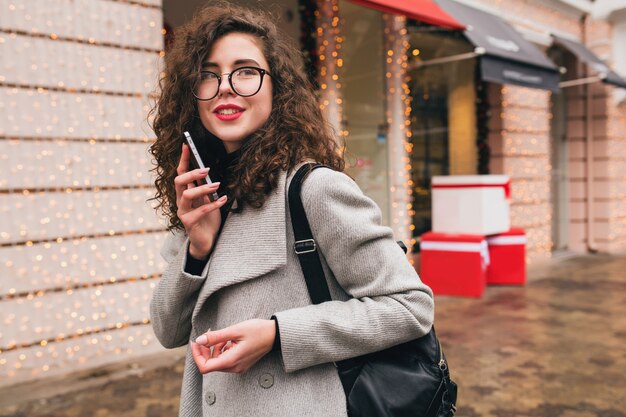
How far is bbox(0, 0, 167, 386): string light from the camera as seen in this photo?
4.19m

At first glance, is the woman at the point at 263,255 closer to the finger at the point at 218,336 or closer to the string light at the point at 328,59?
the finger at the point at 218,336

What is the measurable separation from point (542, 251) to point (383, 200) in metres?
3.64

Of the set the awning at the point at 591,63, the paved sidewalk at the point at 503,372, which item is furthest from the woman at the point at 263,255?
the awning at the point at 591,63

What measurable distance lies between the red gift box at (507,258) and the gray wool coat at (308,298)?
6.33 m

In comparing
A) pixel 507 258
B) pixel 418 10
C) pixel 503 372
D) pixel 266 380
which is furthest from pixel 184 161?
pixel 507 258

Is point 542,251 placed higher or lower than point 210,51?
lower

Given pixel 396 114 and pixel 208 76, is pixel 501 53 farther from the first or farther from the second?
pixel 208 76

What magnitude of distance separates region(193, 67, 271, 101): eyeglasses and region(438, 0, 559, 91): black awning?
5.68 meters

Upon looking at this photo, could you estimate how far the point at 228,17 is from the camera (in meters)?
1.42

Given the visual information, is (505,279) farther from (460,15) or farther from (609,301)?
(460,15)

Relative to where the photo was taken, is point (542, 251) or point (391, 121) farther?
point (542, 251)

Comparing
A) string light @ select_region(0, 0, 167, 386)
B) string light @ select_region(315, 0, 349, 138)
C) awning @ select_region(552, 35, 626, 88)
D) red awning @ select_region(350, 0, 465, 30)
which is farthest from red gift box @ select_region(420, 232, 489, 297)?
awning @ select_region(552, 35, 626, 88)

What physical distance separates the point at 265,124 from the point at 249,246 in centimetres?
A: 31

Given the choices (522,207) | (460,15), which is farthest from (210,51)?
(522,207)
